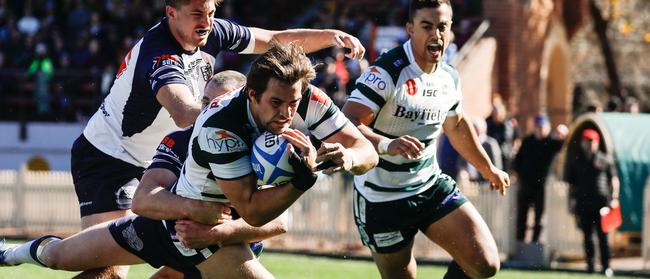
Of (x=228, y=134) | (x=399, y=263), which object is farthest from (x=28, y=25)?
(x=228, y=134)

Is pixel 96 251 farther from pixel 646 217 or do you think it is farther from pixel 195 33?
pixel 646 217

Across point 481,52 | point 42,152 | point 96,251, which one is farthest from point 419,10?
point 42,152

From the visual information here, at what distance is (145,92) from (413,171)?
178 centimetres

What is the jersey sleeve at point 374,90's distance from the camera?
7910mm

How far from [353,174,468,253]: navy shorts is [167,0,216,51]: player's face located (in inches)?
62.2

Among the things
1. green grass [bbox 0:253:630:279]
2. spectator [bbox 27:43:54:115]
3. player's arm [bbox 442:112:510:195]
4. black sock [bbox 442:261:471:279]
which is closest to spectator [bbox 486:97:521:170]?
green grass [bbox 0:253:630:279]

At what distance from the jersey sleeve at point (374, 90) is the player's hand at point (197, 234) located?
161cm

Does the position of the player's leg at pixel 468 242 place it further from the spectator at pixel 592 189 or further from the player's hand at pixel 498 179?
the spectator at pixel 592 189

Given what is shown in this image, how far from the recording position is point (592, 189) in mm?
14867

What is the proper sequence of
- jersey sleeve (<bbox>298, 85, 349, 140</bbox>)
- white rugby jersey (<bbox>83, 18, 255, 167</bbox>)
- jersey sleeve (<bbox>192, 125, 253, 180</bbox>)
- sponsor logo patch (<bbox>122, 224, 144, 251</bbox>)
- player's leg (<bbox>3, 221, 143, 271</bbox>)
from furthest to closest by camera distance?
white rugby jersey (<bbox>83, 18, 255, 167</bbox>) < player's leg (<bbox>3, 221, 143, 271</bbox>) < sponsor logo patch (<bbox>122, 224, 144, 251</bbox>) < jersey sleeve (<bbox>298, 85, 349, 140</bbox>) < jersey sleeve (<bbox>192, 125, 253, 180</bbox>)

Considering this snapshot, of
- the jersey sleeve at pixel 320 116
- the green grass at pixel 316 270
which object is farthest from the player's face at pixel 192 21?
the green grass at pixel 316 270

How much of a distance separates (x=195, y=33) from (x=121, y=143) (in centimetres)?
89

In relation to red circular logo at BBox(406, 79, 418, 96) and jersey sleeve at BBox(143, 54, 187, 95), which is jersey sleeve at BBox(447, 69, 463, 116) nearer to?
red circular logo at BBox(406, 79, 418, 96)

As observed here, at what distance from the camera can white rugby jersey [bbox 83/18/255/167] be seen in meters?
7.52
